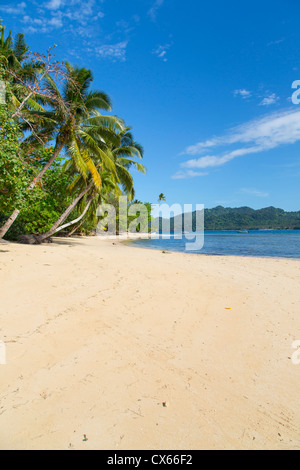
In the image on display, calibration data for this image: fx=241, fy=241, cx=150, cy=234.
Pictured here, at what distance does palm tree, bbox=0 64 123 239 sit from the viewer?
11.6 meters

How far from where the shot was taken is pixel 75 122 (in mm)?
13148

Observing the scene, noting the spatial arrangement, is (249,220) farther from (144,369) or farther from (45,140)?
(144,369)

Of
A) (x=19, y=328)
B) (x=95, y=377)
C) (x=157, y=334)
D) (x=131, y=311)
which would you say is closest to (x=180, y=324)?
(x=157, y=334)

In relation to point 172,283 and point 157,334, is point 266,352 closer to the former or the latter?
point 157,334

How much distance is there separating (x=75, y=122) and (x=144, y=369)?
13569 millimetres

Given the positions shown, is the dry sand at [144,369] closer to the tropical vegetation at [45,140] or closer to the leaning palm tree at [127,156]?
the tropical vegetation at [45,140]

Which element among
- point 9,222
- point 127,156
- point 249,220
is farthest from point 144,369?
point 249,220

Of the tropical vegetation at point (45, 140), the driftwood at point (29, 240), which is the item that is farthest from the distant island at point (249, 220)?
the driftwood at point (29, 240)

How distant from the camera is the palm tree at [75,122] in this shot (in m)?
11.6

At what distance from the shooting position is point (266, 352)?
123 inches

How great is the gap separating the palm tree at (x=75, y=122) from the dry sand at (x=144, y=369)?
8802 millimetres

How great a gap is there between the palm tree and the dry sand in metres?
8.80

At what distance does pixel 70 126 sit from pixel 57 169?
20.0ft
